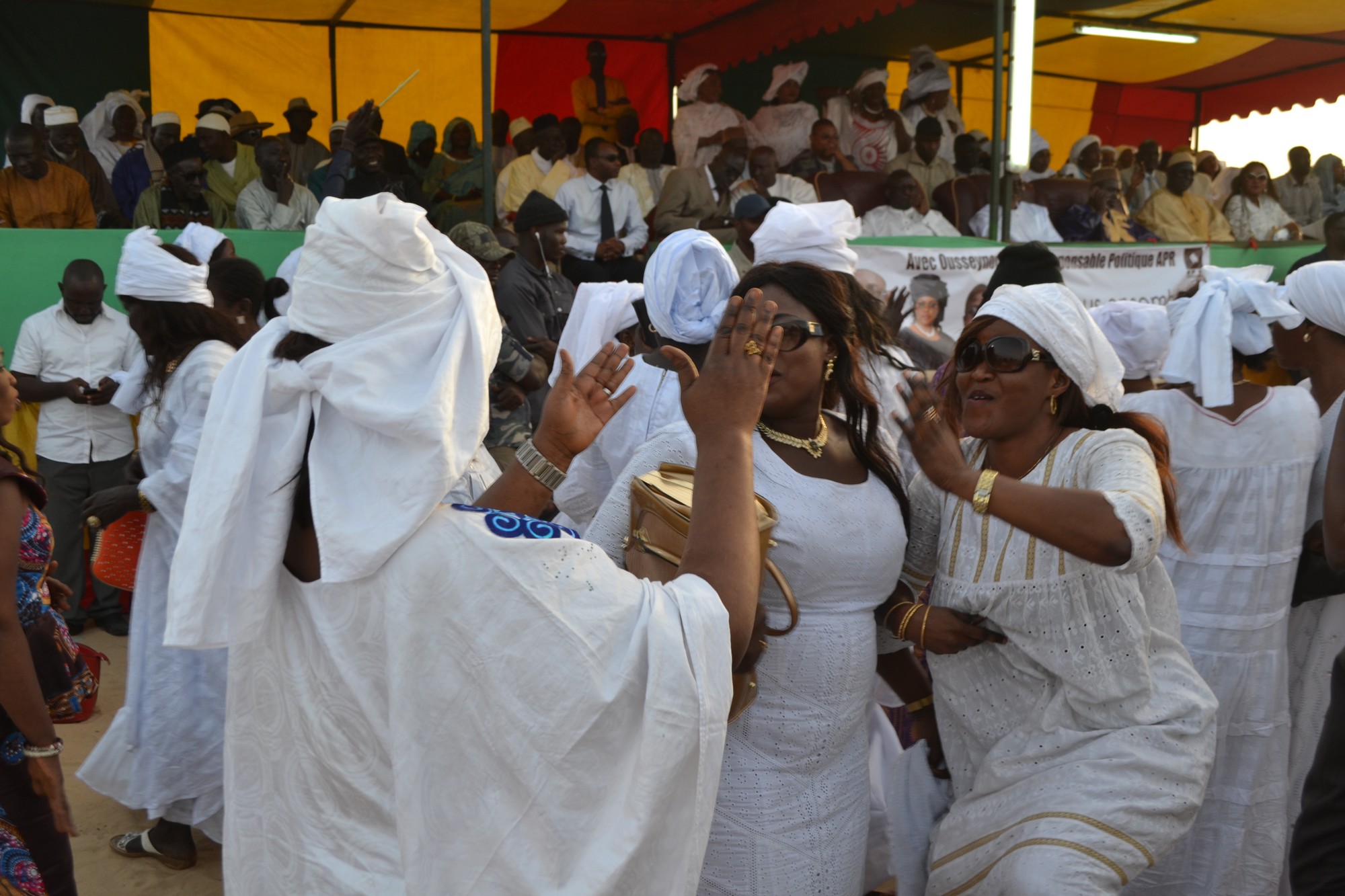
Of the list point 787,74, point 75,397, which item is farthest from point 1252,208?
point 75,397

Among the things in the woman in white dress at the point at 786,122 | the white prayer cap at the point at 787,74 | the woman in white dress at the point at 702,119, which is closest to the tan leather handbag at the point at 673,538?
the woman in white dress at the point at 786,122

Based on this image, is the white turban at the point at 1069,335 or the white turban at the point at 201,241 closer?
the white turban at the point at 1069,335

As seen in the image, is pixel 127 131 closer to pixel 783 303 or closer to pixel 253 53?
pixel 253 53

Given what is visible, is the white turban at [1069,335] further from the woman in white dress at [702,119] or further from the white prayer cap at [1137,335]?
the woman in white dress at [702,119]

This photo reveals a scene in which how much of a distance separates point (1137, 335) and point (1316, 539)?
1362mm

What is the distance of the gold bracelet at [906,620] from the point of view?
254 centimetres

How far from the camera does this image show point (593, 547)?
1.79 metres

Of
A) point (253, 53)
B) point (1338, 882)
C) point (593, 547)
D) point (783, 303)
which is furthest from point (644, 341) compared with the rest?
point (253, 53)

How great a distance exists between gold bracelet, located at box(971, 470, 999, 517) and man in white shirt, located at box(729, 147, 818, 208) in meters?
7.96

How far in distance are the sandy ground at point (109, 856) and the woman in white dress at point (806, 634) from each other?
245 centimetres

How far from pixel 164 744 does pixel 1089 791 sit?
3.33 metres

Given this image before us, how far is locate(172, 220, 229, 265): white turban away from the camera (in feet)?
22.6

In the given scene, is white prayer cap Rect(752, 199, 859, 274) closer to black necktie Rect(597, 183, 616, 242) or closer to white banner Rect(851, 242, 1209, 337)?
white banner Rect(851, 242, 1209, 337)

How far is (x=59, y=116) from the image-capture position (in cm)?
898
